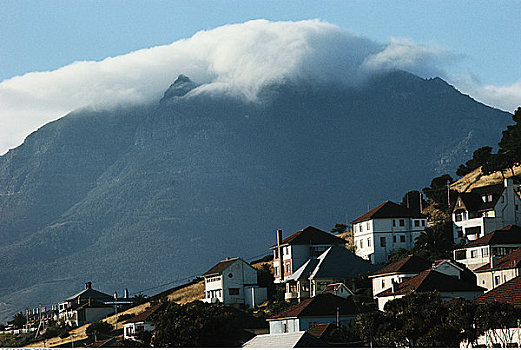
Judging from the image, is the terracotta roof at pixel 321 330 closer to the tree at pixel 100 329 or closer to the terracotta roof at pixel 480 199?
the tree at pixel 100 329

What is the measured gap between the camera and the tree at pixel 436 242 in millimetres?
98750

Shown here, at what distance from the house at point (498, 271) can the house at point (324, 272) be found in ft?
63.2

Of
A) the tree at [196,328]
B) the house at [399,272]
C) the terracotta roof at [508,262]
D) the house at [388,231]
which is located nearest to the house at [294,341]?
the tree at [196,328]

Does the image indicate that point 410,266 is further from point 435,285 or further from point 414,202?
point 414,202

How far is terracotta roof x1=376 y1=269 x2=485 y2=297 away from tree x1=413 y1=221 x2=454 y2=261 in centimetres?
1841

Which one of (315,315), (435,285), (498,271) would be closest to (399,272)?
(498,271)

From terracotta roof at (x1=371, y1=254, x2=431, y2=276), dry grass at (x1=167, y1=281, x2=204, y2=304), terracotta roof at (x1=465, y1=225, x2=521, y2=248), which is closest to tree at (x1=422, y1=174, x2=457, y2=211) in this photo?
terracotta roof at (x1=465, y1=225, x2=521, y2=248)

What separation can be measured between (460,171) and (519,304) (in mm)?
94125

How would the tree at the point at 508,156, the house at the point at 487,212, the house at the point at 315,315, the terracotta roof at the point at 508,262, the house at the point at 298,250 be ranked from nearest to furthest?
the house at the point at 315,315 → the terracotta roof at the point at 508,262 → the house at the point at 487,212 → the house at the point at 298,250 → the tree at the point at 508,156

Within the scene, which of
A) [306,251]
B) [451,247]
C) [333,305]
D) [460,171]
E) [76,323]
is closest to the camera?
[333,305]

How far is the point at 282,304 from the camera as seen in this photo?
95.9m

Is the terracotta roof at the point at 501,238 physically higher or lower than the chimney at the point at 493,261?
higher

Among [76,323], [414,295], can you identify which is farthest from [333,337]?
[76,323]

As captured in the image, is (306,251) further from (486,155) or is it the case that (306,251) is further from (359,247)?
(486,155)
